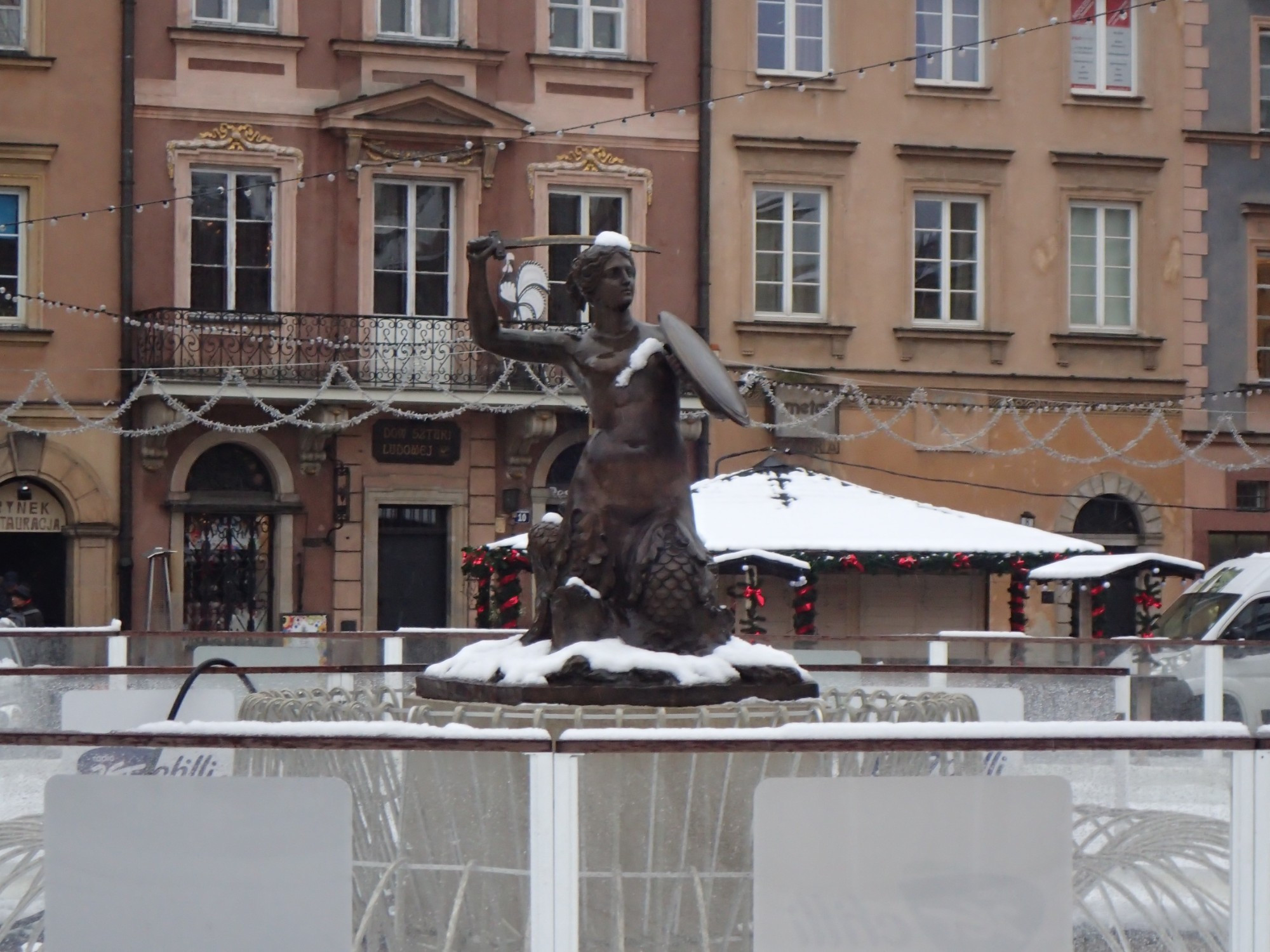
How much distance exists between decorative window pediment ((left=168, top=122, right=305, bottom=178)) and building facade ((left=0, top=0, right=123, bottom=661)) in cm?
68

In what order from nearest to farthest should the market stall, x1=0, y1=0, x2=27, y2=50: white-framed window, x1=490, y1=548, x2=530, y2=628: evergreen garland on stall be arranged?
→ the market stall → x1=490, y1=548, x2=530, y2=628: evergreen garland on stall → x1=0, y1=0, x2=27, y2=50: white-framed window

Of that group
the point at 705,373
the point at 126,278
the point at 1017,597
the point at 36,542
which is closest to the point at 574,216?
the point at 126,278

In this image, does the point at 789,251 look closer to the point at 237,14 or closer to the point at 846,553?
the point at 237,14

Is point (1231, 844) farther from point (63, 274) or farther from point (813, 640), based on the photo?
point (63, 274)

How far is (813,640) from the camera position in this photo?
42.7 ft

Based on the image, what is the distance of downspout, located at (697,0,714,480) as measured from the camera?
26.5m

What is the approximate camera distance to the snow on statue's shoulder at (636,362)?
7.99 m

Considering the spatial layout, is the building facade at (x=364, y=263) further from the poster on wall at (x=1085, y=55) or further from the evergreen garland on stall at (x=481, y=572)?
the poster on wall at (x=1085, y=55)

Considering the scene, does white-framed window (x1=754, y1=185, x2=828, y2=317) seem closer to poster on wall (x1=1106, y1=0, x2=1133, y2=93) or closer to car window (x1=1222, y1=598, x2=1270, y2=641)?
poster on wall (x1=1106, y1=0, x2=1133, y2=93)

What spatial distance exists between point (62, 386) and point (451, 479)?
4.80 m

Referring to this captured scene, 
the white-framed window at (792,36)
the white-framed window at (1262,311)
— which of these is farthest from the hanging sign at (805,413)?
the white-framed window at (1262,311)

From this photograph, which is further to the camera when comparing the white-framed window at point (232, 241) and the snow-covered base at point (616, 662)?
the white-framed window at point (232, 241)

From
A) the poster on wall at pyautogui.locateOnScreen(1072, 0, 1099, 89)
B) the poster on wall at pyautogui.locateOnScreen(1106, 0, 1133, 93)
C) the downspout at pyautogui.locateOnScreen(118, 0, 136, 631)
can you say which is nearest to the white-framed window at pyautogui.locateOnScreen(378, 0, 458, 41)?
the downspout at pyautogui.locateOnScreen(118, 0, 136, 631)

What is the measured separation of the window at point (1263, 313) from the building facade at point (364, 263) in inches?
320
